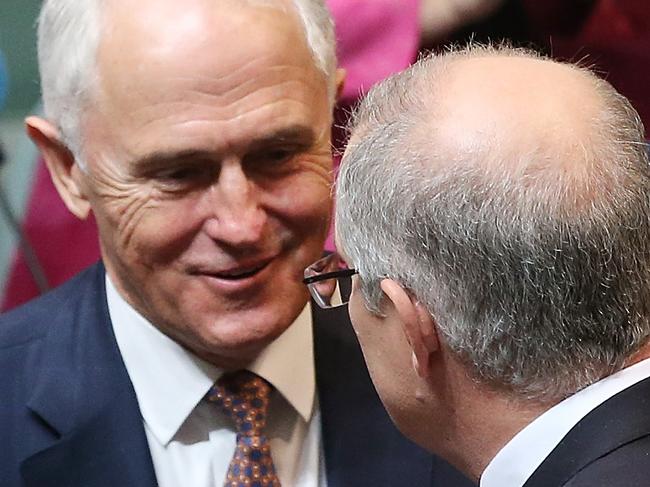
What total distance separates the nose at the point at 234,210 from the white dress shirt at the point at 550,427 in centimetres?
40

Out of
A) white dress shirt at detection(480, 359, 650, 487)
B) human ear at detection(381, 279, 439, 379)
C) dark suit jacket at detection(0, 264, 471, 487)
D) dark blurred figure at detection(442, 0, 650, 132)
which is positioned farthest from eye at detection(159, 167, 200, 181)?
dark blurred figure at detection(442, 0, 650, 132)

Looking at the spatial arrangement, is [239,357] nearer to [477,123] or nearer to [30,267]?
[477,123]

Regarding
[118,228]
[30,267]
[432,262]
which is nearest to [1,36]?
[30,267]

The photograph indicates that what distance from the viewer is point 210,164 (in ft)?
4.69

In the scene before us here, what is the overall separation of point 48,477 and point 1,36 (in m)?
1.41

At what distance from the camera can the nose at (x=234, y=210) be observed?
1418mm

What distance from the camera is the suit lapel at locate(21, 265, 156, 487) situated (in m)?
1.48

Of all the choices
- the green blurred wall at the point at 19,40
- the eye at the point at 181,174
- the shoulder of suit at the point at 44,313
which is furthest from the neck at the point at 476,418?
the green blurred wall at the point at 19,40

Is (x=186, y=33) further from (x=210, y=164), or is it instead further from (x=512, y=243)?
(x=512, y=243)

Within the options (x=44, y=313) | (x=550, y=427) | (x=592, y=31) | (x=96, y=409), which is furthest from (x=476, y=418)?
(x=592, y=31)

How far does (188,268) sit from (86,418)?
23 centimetres

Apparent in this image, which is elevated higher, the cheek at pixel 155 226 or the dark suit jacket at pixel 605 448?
the cheek at pixel 155 226

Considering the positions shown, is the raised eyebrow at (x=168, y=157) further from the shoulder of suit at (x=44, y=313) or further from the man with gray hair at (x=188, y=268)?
the shoulder of suit at (x=44, y=313)

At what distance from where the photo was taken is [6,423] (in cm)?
149
